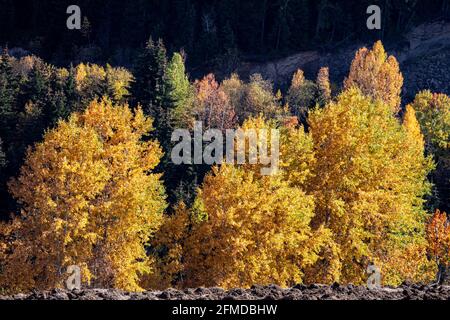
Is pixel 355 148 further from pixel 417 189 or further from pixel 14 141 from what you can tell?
pixel 14 141

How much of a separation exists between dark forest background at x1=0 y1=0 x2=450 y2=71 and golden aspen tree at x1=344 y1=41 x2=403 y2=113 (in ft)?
31.5

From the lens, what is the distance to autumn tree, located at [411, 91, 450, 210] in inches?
2645

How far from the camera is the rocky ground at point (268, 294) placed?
12.8 m

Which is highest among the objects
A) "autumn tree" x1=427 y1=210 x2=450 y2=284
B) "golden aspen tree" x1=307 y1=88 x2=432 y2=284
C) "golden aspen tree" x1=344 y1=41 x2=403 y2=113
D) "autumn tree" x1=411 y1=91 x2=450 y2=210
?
"golden aspen tree" x1=344 y1=41 x2=403 y2=113

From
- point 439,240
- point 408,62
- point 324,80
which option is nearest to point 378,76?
point 324,80

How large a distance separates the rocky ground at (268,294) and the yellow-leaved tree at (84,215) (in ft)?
59.7

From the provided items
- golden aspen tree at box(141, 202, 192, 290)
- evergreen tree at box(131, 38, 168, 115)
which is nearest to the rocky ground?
golden aspen tree at box(141, 202, 192, 290)

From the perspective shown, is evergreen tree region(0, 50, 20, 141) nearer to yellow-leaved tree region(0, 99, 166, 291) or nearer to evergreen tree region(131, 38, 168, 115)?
evergreen tree region(131, 38, 168, 115)

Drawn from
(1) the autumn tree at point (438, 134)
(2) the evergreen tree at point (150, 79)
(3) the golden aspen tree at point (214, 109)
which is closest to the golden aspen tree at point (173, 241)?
(2) the evergreen tree at point (150, 79)

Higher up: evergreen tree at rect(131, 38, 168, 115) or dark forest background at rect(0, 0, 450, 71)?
dark forest background at rect(0, 0, 450, 71)

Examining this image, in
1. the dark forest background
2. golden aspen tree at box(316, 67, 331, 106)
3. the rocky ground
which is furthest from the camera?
the dark forest background

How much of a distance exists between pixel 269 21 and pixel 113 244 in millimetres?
82615

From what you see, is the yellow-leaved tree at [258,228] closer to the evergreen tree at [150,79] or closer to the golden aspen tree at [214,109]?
the evergreen tree at [150,79]

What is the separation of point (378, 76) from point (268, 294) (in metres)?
83.1
